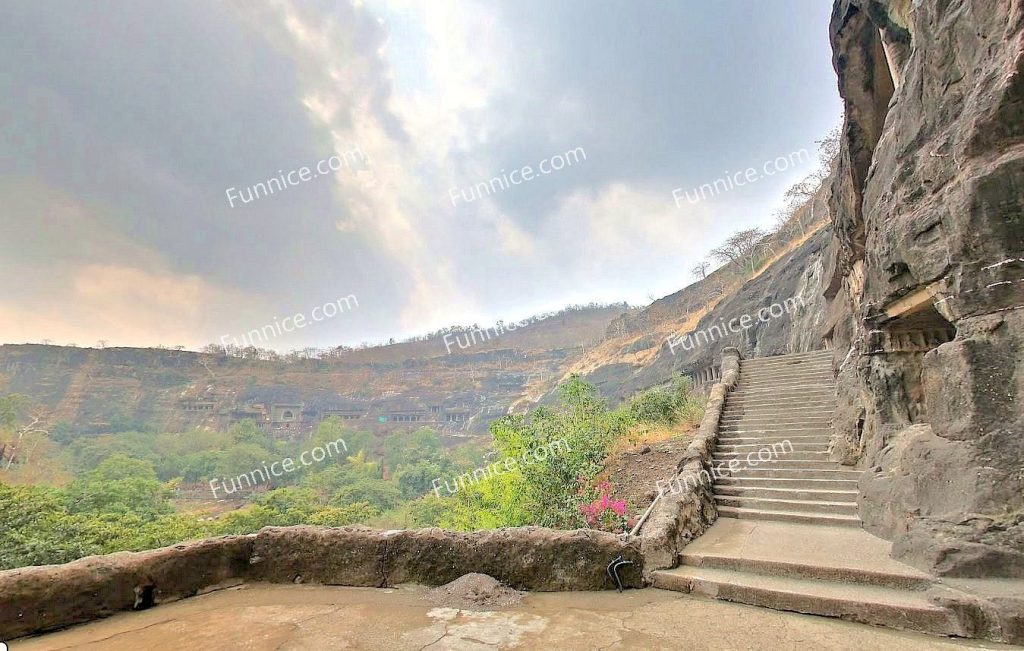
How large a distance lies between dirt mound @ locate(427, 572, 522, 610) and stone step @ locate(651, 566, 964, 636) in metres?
1.39

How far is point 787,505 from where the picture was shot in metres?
5.47

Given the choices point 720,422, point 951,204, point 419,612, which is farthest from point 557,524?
point 951,204

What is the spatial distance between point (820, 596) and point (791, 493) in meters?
3.12

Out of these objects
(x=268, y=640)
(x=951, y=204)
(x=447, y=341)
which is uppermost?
(x=447, y=341)

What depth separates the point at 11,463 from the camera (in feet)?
122

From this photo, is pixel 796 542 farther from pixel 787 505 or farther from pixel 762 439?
pixel 762 439

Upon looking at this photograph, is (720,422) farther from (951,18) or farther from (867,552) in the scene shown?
(951,18)

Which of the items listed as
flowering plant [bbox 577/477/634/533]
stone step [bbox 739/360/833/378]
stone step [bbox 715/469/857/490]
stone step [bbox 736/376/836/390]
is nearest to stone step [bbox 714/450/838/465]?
stone step [bbox 715/469/857/490]

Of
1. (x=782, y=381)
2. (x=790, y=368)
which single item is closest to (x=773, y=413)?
(x=782, y=381)

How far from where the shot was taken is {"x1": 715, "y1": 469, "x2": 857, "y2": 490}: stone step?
221 inches

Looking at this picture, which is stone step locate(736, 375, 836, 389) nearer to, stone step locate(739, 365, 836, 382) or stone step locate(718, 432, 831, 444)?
stone step locate(739, 365, 836, 382)

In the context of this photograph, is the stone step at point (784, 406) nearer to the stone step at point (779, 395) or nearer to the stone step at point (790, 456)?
the stone step at point (779, 395)

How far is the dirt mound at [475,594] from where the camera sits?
3.25 meters

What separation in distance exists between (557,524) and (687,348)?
106 ft
